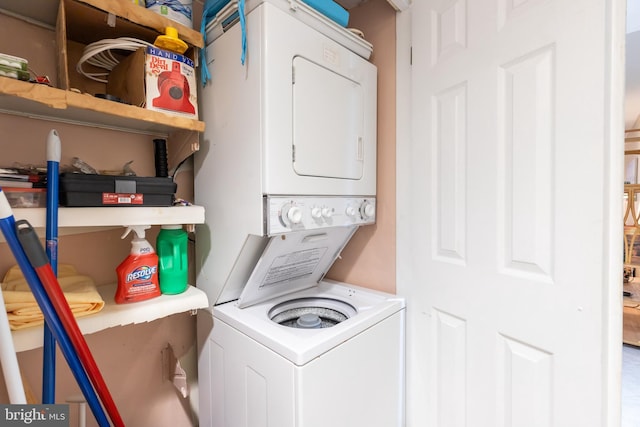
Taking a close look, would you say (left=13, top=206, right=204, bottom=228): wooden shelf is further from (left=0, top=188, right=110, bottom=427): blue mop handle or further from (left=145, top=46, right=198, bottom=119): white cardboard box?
(left=145, top=46, right=198, bottom=119): white cardboard box

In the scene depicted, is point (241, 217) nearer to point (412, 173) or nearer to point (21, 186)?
point (21, 186)

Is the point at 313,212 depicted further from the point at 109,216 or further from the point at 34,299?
the point at 34,299

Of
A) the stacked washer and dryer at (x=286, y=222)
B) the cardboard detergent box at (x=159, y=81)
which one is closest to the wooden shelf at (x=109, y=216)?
the stacked washer and dryer at (x=286, y=222)

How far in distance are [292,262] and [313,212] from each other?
0.43m

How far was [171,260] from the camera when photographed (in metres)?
1.47

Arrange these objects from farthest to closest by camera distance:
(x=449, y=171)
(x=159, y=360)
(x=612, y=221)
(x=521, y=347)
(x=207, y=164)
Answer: (x=159, y=360) → (x=207, y=164) → (x=449, y=171) → (x=521, y=347) → (x=612, y=221)

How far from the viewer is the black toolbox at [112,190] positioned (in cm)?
111

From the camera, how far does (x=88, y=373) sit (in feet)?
3.42

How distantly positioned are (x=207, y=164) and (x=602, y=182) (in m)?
1.78

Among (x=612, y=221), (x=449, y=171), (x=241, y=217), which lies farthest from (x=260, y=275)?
(x=612, y=221)

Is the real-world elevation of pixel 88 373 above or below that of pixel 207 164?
below

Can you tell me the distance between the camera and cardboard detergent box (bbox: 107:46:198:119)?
128cm

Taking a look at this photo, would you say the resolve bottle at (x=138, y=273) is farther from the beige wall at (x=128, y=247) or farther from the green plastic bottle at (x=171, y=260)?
the beige wall at (x=128, y=247)

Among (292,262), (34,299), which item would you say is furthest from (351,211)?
(34,299)
